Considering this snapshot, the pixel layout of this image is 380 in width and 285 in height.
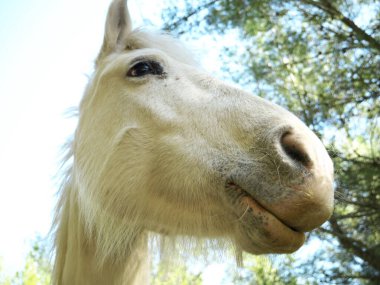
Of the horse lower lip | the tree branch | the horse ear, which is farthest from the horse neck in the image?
the tree branch

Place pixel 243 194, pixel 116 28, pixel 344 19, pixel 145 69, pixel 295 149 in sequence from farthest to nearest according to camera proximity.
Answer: pixel 344 19, pixel 116 28, pixel 145 69, pixel 243 194, pixel 295 149

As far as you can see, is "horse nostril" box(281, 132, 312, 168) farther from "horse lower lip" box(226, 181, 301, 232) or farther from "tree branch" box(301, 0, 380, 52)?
"tree branch" box(301, 0, 380, 52)

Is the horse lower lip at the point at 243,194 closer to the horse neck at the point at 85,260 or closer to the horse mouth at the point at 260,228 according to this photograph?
the horse mouth at the point at 260,228

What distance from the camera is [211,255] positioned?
7.88ft

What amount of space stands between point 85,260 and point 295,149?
1.35 meters

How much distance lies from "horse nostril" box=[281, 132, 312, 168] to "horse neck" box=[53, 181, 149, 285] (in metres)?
1.06

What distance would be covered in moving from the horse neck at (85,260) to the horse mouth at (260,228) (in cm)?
77

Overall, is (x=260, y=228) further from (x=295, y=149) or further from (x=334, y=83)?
(x=334, y=83)

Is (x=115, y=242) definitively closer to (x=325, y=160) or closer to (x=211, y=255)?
(x=211, y=255)

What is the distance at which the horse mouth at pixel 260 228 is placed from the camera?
1.86 m

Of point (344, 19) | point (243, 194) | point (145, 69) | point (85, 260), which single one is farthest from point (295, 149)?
point (344, 19)

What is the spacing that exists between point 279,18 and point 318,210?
4814 mm

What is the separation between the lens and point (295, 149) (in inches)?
73.4

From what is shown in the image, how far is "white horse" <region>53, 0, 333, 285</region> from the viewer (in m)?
1.87
